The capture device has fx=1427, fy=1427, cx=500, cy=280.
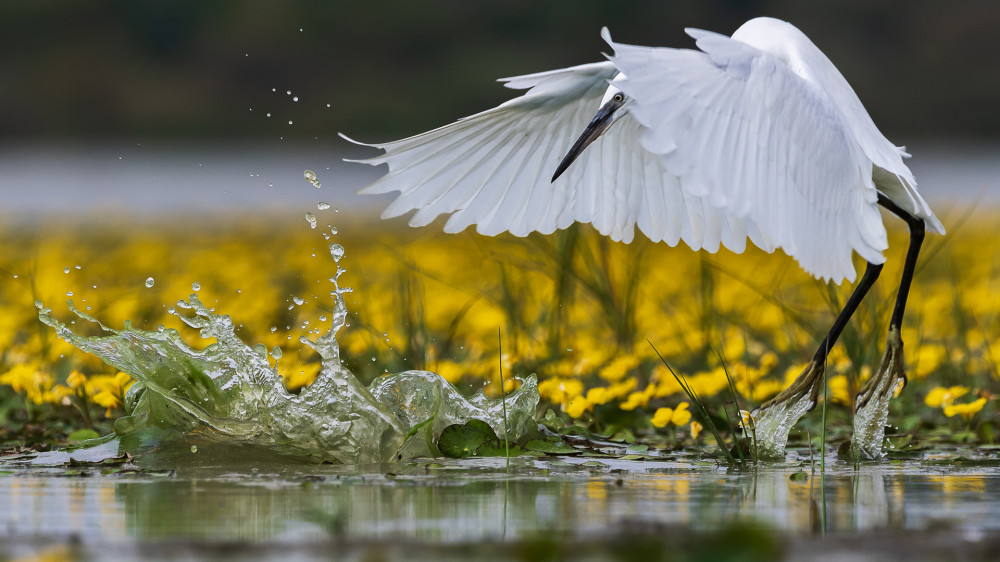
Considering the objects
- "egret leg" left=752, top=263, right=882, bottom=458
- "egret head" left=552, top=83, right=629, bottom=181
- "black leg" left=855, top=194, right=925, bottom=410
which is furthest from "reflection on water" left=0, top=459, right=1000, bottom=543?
"egret head" left=552, top=83, right=629, bottom=181

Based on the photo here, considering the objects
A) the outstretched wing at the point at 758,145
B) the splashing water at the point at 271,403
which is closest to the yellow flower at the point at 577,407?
the splashing water at the point at 271,403

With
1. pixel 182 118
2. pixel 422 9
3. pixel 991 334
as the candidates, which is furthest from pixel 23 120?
pixel 991 334

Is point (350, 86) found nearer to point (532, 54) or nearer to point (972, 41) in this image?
point (532, 54)

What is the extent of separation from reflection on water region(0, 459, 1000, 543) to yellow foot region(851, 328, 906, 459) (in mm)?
248

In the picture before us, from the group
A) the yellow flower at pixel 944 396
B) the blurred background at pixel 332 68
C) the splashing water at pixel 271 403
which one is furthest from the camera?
the blurred background at pixel 332 68

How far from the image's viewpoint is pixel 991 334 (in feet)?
21.7

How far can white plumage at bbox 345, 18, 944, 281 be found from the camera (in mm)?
3721

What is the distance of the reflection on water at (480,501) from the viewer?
9.19ft

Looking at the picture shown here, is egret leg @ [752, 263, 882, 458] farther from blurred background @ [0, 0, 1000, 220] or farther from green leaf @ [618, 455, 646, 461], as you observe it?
blurred background @ [0, 0, 1000, 220]

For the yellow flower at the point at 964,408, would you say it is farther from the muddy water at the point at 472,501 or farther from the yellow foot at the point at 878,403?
the muddy water at the point at 472,501

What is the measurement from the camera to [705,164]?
3.69m

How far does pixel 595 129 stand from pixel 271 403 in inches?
49.9

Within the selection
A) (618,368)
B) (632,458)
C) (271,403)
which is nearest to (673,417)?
(632,458)

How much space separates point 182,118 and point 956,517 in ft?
88.0
